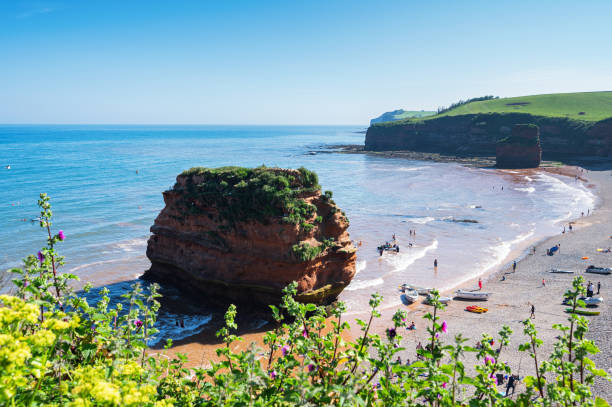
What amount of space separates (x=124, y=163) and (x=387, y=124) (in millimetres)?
117916

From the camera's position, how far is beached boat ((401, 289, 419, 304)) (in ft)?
102

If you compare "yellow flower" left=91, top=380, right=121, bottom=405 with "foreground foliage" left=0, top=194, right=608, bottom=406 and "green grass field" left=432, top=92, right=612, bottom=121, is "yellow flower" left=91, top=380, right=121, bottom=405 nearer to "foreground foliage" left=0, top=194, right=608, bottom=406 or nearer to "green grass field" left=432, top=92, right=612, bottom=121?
"foreground foliage" left=0, top=194, right=608, bottom=406

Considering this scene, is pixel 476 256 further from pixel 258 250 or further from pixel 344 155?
pixel 344 155

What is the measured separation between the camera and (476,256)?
4178 cm

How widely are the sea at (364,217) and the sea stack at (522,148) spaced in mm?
9028

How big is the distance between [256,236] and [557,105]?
616 feet

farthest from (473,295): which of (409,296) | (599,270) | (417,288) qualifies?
(599,270)

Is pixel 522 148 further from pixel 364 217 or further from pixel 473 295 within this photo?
pixel 473 295

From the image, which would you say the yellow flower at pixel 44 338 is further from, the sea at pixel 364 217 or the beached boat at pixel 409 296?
the beached boat at pixel 409 296

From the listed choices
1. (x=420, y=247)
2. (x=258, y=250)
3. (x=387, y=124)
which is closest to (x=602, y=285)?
(x=420, y=247)

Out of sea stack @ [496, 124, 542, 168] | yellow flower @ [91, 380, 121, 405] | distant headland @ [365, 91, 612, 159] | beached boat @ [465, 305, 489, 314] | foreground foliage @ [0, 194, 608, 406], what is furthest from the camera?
distant headland @ [365, 91, 612, 159]

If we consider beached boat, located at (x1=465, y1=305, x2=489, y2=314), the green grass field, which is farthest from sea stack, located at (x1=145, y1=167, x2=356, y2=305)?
the green grass field

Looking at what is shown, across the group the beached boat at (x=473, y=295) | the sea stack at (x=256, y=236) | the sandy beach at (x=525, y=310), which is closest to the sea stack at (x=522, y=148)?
the sandy beach at (x=525, y=310)

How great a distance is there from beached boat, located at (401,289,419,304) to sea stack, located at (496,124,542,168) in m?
98.8
